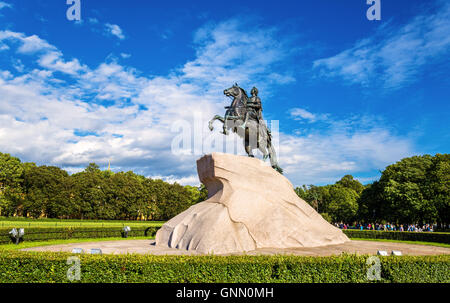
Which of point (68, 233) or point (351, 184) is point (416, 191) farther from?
point (351, 184)

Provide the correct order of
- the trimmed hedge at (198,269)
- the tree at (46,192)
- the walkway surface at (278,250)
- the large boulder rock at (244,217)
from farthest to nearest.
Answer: the tree at (46,192) → the large boulder rock at (244,217) → the walkway surface at (278,250) → the trimmed hedge at (198,269)

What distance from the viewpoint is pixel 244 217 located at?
15742 millimetres

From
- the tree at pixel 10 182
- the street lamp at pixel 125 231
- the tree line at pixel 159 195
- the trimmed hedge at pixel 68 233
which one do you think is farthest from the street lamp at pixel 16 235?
the tree at pixel 10 182

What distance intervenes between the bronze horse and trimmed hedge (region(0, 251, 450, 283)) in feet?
37.6

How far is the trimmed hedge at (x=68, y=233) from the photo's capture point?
21625 millimetres

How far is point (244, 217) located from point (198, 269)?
768 cm

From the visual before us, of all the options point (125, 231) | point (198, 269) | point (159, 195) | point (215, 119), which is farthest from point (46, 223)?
point (198, 269)

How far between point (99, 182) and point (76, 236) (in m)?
39.9

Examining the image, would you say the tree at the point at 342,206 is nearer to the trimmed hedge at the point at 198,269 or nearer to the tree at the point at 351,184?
the tree at the point at 351,184

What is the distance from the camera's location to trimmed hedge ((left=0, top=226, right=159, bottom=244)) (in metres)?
21.6

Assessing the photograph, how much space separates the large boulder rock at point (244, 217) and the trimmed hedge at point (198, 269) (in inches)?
212

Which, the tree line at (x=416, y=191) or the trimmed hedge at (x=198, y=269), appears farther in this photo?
the tree line at (x=416, y=191)

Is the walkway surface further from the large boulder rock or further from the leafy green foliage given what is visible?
the leafy green foliage
